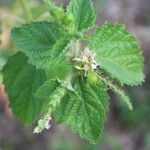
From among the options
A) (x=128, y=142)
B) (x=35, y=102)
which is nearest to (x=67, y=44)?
(x=35, y=102)

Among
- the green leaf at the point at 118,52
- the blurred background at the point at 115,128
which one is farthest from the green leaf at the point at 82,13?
the blurred background at the point at 115,128

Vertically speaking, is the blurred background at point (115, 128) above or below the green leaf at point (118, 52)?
below

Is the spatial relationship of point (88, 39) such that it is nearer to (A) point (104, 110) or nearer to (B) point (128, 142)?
(A) point (104, 110)

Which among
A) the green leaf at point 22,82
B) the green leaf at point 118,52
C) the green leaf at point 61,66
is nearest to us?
the green leaf at point 61,66

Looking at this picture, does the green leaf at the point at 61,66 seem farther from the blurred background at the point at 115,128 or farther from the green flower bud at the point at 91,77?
the blurred background at the point at 115,128

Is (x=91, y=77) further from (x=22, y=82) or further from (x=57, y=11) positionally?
(x=22, y=82)
